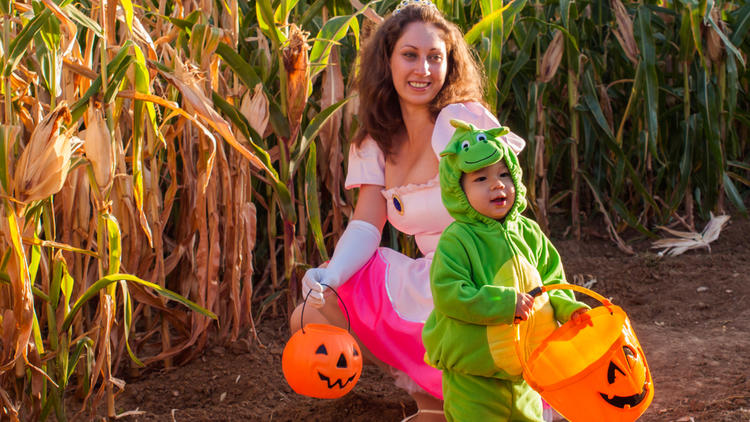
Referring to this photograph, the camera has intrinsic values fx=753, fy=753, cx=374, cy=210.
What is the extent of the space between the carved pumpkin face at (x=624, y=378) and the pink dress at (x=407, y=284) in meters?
0.60

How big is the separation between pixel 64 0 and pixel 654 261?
7.19 ft

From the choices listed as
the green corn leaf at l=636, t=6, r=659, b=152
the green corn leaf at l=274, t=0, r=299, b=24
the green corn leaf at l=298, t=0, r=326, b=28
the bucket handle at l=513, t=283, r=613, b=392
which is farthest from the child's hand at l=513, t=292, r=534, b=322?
the green corn leaf at l=636, t=6, r=659, b=152

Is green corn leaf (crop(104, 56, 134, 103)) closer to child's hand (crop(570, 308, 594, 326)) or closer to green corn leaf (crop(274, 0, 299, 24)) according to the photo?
green corn leaf (crop(274, 0, 299, 24))

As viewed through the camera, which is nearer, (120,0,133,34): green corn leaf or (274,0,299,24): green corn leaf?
(120,0,133,34): green corn leaf

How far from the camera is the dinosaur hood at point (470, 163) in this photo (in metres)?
1.25

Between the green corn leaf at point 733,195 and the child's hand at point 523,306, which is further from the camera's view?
the green corn leaf at point 733,195

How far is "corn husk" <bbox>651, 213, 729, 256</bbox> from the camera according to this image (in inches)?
114

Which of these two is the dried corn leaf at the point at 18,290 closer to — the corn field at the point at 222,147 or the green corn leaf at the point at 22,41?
the corn field at the point at 222,147

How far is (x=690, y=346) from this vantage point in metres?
2.08

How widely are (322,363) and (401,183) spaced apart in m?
0.57

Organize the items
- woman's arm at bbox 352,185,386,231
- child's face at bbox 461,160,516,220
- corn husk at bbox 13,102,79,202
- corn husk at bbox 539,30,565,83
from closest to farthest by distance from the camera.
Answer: child's face at bbox 461,160,516,220, corn husk at bbox 13,102,79,202, woman's arm at bbox 352,185,386,231, corn husk at bbox 539,30,565,83

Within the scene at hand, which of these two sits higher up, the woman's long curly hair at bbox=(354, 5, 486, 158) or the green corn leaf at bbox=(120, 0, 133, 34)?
the green corn leaf at bbox=(120, 0, 133, 34)

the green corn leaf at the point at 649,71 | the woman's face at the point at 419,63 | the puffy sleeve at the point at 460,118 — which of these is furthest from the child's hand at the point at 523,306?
the green corn leaf at the point at 649,71

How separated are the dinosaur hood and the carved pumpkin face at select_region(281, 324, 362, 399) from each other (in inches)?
17.3
